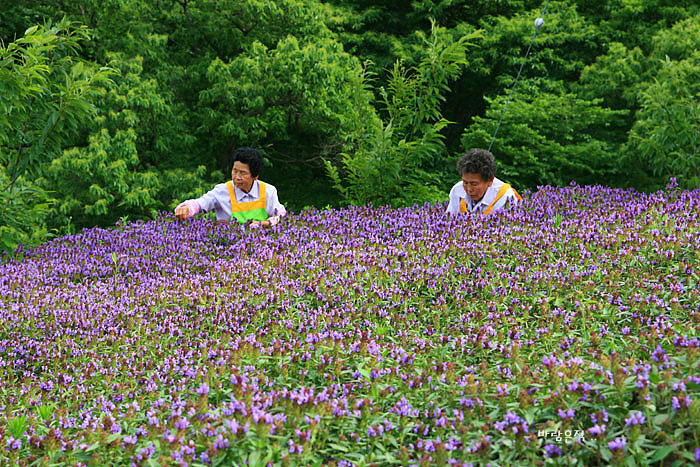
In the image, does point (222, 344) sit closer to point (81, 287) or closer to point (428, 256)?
point (428, 256)

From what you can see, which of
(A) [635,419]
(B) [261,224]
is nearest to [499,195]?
(B) [261,224]

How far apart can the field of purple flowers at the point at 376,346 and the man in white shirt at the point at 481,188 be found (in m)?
0.61

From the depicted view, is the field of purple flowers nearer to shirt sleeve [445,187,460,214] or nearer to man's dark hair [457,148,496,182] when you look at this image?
man's dark hair [457,148,496,182]

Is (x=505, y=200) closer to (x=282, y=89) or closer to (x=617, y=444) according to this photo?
(x=617, y=444)

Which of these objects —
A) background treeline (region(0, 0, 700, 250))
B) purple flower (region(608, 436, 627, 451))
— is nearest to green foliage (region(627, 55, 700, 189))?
background treeline (region(0, 0, 700, 250))

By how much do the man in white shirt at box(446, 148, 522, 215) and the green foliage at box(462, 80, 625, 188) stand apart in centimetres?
824

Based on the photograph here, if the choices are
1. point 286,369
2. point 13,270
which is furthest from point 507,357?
point 13,270

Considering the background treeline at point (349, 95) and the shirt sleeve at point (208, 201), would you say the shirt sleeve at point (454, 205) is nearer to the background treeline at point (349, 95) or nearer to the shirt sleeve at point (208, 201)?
the background treeline at point (349, 95)

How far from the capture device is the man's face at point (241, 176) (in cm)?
740

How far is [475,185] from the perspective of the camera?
6504 mm

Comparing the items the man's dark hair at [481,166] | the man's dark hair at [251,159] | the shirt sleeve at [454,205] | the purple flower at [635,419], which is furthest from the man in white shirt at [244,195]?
the purple flower at [635,419]

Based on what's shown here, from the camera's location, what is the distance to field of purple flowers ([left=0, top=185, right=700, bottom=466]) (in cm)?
235

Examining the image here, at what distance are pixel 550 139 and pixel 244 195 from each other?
1097cm

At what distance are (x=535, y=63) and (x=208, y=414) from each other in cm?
1671
